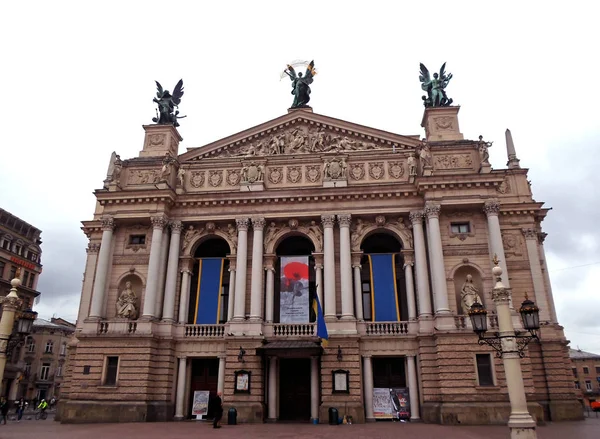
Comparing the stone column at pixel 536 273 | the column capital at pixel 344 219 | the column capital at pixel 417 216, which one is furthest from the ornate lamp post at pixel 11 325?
the stone column at pixel 536 273

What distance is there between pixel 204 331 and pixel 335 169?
15060 mm

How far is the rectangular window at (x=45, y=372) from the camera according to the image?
70.6 m

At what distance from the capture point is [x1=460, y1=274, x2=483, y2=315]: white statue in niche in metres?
30.0

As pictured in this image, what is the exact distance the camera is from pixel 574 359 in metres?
91.9

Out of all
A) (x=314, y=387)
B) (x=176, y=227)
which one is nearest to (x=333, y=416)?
(x=314, y=387)

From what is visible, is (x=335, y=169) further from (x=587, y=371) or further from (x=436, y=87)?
(x=587, y=371)

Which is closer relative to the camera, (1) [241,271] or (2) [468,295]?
(2) [468,295]


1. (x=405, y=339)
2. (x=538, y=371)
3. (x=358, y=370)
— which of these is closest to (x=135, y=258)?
(x=358, y=370)

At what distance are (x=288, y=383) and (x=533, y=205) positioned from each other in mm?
22664

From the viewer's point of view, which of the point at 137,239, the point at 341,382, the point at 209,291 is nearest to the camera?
the point at 341,382

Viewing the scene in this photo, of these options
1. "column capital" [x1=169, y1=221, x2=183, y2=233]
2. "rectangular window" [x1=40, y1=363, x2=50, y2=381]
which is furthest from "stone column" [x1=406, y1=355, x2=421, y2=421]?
"rectangular window" [x1=40, y1=363, x2=50, y2=381]

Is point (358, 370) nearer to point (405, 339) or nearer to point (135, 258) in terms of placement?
point (405, 339)

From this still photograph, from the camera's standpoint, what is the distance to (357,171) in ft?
115

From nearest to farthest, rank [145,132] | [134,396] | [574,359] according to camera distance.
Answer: [134,396] → [145,132] → [574,359]
